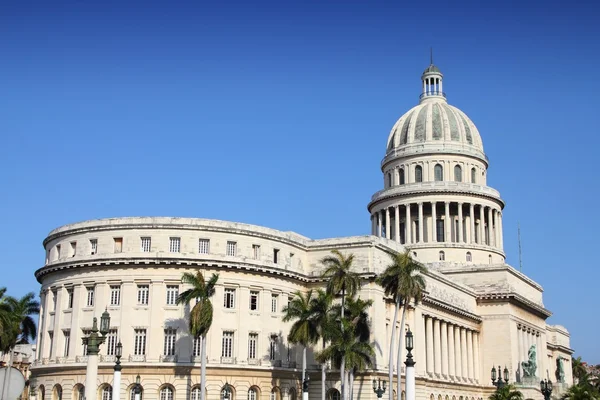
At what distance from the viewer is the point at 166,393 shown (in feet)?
224

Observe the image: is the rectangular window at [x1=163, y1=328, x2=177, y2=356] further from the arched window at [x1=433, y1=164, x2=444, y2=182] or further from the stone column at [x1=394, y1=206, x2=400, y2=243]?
the arched window at [x1=433, y1=164, x2=444, y2=182]

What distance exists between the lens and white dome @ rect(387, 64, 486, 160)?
115 m

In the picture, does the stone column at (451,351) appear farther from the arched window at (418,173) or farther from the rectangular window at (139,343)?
the rectangular window at (139,343)

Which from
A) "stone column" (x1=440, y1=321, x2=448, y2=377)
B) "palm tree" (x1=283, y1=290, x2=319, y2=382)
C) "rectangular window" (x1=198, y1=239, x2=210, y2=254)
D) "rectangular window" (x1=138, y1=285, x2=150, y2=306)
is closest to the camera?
"palm tree" (x1=283, y1=290, x2=319, y2=382)

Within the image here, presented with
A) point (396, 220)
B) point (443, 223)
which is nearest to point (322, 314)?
point (396, 220)

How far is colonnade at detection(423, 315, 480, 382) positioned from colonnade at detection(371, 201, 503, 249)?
14.9 metres

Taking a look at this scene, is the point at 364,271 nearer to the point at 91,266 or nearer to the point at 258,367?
the point at 258,367

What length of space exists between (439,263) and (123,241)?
49.0 meters

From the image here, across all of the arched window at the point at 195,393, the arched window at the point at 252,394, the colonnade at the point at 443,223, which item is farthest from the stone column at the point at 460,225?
the arched window at the point at 195,393

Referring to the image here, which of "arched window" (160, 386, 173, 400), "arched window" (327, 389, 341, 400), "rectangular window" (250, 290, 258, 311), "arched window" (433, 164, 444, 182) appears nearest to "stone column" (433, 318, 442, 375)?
"arched window" (327, 389, 341, 400)

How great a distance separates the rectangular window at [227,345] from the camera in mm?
70938

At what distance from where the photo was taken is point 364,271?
75.9 metres

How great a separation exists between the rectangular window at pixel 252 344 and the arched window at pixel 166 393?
25.6ft

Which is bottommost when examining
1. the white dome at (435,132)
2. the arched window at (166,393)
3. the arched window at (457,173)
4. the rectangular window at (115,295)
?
the arched window at (166,393)
